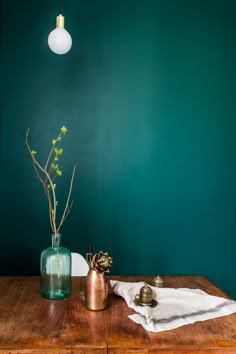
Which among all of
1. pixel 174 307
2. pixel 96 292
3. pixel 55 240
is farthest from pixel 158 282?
pixel 55 240

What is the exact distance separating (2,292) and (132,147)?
138cm

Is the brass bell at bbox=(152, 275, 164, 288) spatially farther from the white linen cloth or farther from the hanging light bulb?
the hanging light bulb

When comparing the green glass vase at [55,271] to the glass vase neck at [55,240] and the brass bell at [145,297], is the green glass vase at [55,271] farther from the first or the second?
the brass bell at [145,297]

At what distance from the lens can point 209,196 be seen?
2.65 metres

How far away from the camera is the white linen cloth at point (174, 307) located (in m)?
1.26

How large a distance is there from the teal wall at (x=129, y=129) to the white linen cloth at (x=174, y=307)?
3.43 ft

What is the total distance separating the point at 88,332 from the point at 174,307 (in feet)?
1.19

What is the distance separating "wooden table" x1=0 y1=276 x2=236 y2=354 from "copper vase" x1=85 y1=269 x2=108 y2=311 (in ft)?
0.09

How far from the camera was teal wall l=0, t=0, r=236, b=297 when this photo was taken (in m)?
2.56

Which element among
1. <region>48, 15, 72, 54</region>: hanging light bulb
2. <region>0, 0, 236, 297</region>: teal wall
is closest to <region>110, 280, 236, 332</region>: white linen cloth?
<region>0, 0, 236, 297</region>: teal wall

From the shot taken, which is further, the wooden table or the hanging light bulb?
the hanging light bulb

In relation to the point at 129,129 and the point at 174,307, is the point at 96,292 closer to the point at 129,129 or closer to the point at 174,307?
the point at 174,307

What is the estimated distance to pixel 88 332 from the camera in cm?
118

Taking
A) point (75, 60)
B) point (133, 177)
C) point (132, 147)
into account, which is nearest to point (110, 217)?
point (133, 177)
